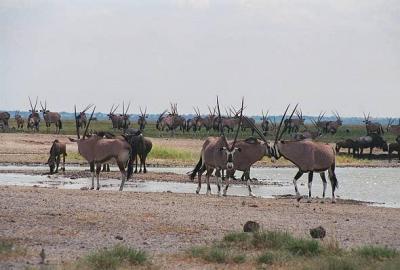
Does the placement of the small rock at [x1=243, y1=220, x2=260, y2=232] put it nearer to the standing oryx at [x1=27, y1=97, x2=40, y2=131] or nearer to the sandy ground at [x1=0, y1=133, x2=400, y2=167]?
the sandy ground at [x1=0, y1=133, x2=400, y2=167]

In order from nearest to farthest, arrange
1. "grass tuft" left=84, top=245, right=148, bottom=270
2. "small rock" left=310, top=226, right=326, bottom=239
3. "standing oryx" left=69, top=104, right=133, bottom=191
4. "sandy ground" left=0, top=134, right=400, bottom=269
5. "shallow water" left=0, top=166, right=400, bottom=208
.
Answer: "grass tuft" left=84, top=245, right=148, bottom=270, "sandy ground" left=0, top=134, right=400, bottom=269, "small rock" left=310, top=226, right=326, bottom=239, "standing oryx" left=69, top=104, right=133, bottom=191, "shallow water" left=0, top=166, right=400, bottom=208

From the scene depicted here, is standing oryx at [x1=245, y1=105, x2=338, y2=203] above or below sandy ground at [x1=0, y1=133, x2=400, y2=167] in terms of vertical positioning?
above

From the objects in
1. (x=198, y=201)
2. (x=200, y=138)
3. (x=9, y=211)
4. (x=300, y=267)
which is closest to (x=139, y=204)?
(x=198, y=201)

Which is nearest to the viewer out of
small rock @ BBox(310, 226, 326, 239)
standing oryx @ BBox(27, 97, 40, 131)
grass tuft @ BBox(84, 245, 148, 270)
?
grass tuft @ BBox(84, 245, 148, 270)

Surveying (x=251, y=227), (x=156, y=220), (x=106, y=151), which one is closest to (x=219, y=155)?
(x=106, y=151)

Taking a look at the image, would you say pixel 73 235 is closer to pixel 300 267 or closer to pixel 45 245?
pixel 45 245

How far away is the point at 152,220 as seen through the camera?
15.9 meters

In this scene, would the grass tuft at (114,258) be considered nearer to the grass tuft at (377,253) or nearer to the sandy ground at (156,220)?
the sandy ground at (156,220)

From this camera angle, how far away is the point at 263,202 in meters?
21.0

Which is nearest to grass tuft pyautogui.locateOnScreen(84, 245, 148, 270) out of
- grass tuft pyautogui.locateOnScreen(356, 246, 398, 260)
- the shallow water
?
grass tuft pyautogui.locateOnScreen(356, 246, 398, 260)

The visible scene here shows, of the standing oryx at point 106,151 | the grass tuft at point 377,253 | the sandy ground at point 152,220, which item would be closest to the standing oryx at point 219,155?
the sandy ground at point 152,220

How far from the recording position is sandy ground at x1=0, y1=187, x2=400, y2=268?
13.3 meters

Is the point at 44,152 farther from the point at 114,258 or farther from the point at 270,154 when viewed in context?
the point at 114,258

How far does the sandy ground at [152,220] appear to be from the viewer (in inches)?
522
